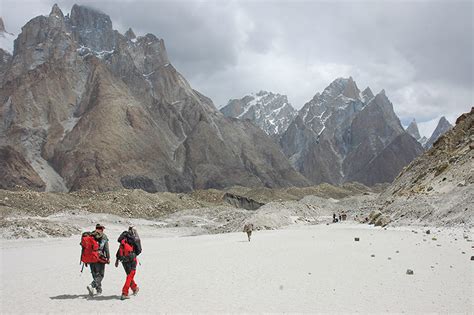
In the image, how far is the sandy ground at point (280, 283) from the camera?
1095cm

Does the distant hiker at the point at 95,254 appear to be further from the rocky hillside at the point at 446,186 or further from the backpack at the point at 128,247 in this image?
the rocky hillside at the point at 446,186

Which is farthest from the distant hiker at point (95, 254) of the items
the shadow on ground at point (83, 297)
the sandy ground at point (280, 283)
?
the sandy ground at point (280, 283)

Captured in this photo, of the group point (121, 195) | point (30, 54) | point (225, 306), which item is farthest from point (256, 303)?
point (30, 54)

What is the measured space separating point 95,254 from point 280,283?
559 cm

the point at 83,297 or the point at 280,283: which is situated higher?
the point at 280,283

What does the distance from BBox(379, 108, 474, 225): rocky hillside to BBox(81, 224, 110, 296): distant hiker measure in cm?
2056

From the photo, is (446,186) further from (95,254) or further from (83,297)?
(83,297)

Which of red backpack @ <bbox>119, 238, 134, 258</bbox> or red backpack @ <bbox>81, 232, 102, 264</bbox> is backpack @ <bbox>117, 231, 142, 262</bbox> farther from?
red backpack @ <bbox>81, 232, 102, 264</bbox>

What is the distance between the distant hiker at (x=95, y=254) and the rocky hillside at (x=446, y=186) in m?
20.6

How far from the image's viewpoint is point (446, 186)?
34.0m

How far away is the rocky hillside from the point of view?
28047 mm

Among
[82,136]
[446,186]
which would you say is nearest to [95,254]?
[446,186]

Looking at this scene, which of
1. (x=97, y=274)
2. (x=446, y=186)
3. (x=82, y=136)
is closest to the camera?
(x=97, y=274)

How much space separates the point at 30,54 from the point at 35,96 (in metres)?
31.5
